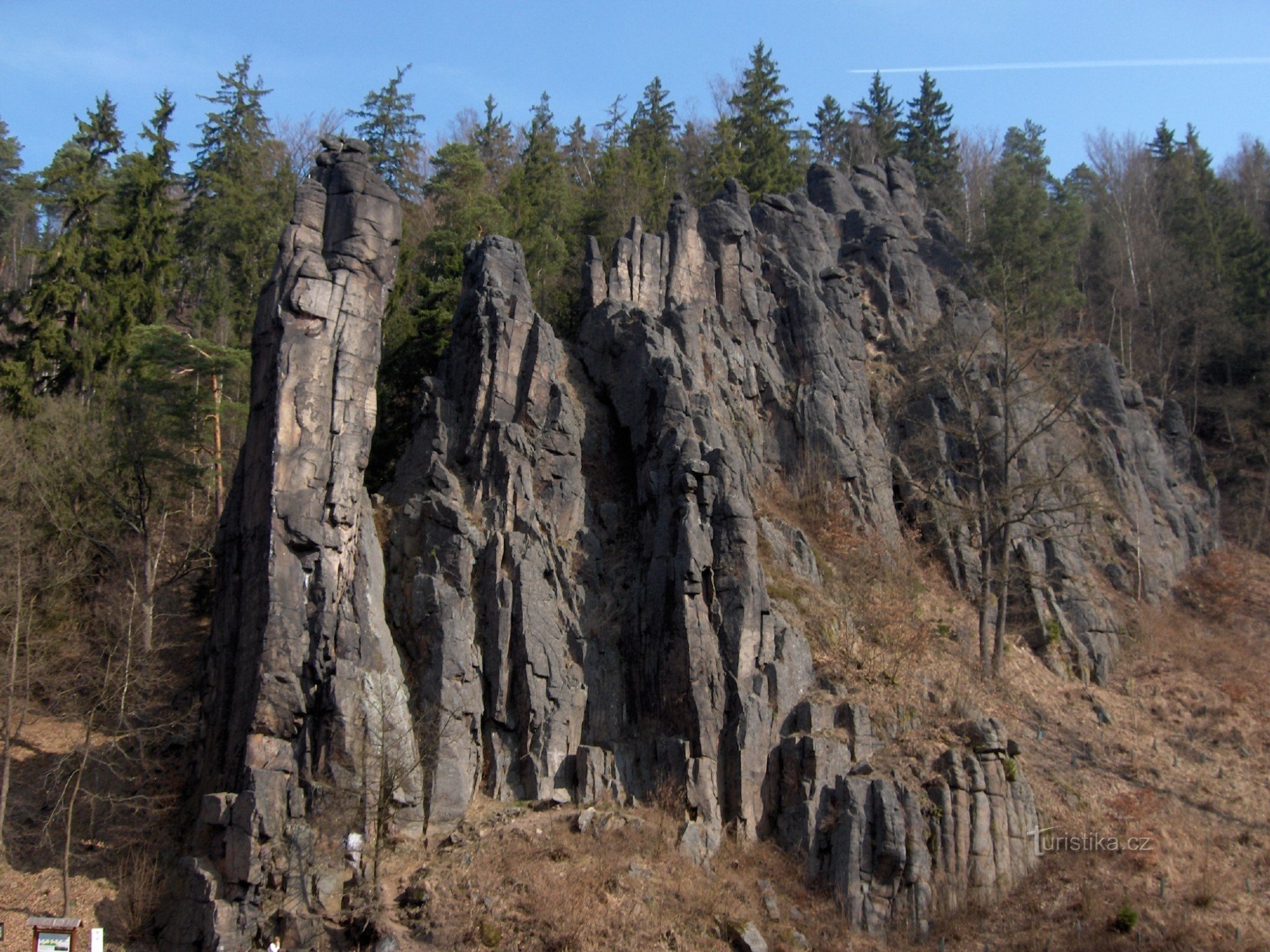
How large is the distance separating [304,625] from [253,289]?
849 inches

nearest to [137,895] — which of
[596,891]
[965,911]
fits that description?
[596,891]

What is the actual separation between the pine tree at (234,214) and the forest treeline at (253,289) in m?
0.12

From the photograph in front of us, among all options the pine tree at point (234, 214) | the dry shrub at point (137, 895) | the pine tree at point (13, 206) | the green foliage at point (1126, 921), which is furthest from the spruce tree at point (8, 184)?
the green foliage at point (1126, 921)

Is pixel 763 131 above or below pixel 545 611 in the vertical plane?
above

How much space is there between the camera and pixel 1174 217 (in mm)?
51094

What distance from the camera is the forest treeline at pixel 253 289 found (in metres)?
23.7

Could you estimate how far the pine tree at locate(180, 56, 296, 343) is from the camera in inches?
1420

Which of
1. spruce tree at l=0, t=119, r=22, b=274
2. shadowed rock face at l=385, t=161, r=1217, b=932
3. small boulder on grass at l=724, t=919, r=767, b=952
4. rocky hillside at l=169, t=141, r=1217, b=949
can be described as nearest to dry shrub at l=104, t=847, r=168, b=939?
rocky hillside at l=169, t=141, r=1217, b=949

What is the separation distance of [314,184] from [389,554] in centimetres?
844

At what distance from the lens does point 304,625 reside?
19.3m

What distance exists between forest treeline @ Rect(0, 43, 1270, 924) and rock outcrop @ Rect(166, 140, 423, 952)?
103 inches

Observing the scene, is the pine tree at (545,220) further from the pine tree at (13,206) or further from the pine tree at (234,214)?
the pine tree at (13,206)

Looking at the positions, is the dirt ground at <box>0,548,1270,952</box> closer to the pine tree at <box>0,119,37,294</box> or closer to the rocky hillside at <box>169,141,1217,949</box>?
the rocky hillside at <box>169,141,1217,949</box>

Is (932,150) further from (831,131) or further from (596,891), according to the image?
(596,891)
